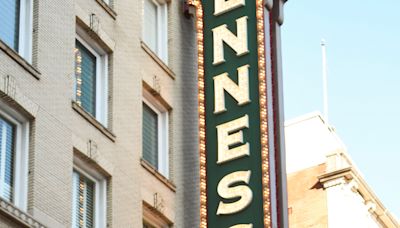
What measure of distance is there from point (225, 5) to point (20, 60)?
1012 cm

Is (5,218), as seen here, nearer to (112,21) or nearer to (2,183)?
(2,183)

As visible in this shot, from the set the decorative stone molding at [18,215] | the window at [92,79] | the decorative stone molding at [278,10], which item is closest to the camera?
the decorative stone molding at [18,215]

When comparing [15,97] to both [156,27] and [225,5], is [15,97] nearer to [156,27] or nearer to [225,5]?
Answer: [156,27]

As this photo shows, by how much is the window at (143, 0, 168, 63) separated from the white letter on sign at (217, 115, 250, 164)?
318 cm

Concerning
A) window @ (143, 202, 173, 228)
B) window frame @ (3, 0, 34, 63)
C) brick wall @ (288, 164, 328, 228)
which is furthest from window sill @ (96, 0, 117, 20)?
brick wall @ (288, 164, 328, 228)

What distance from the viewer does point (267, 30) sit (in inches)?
1436

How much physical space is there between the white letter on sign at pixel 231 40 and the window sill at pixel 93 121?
5.43 meters

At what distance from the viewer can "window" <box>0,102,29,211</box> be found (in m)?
27.8

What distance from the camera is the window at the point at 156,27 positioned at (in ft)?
122

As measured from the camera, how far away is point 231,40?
3653 cm

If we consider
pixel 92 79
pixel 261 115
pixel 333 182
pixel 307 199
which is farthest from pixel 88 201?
pixel 307 199

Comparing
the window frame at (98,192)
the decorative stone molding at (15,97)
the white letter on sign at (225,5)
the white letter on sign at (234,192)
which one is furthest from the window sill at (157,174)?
the decorative stone molding at (15,97)

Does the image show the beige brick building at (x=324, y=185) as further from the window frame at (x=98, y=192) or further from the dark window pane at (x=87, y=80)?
the window frame at (x=98, y=192)

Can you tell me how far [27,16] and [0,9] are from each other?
1.06 metres
